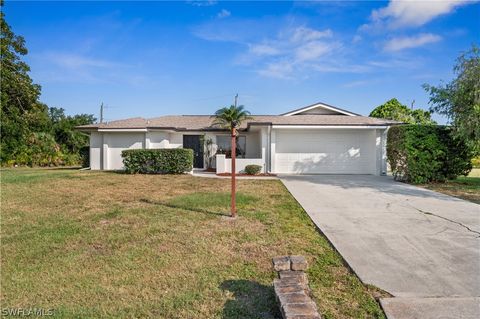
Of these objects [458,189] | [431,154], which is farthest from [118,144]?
[458,189]

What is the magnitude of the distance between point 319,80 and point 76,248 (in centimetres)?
1743

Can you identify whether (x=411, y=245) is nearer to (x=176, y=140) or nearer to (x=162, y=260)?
(x=162, y=260)

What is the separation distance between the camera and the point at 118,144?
712 inches

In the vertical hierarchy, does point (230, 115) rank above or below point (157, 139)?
above

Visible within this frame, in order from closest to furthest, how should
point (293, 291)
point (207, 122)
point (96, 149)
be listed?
1. point (293, 291)
2. point (96, 149)
3. point (207, 122)

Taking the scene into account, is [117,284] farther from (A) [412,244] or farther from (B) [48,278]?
(A) [412,244]

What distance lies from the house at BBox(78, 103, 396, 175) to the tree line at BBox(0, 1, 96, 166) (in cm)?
404

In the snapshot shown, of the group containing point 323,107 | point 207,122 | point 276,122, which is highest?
point 323,107

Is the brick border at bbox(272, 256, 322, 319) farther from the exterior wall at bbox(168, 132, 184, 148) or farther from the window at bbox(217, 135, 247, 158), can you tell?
the exterior wall at bbox(168, 132, 184, 148)

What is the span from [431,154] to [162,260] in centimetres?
1255

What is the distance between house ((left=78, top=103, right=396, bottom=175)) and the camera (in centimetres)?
1593

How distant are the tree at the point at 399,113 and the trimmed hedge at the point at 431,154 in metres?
17.2

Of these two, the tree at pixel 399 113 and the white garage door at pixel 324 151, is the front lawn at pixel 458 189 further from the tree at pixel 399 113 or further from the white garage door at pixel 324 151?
the tree at pixel 399 113

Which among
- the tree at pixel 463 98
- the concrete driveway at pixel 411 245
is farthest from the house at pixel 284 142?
the concrete driveway at pixel 411 245
